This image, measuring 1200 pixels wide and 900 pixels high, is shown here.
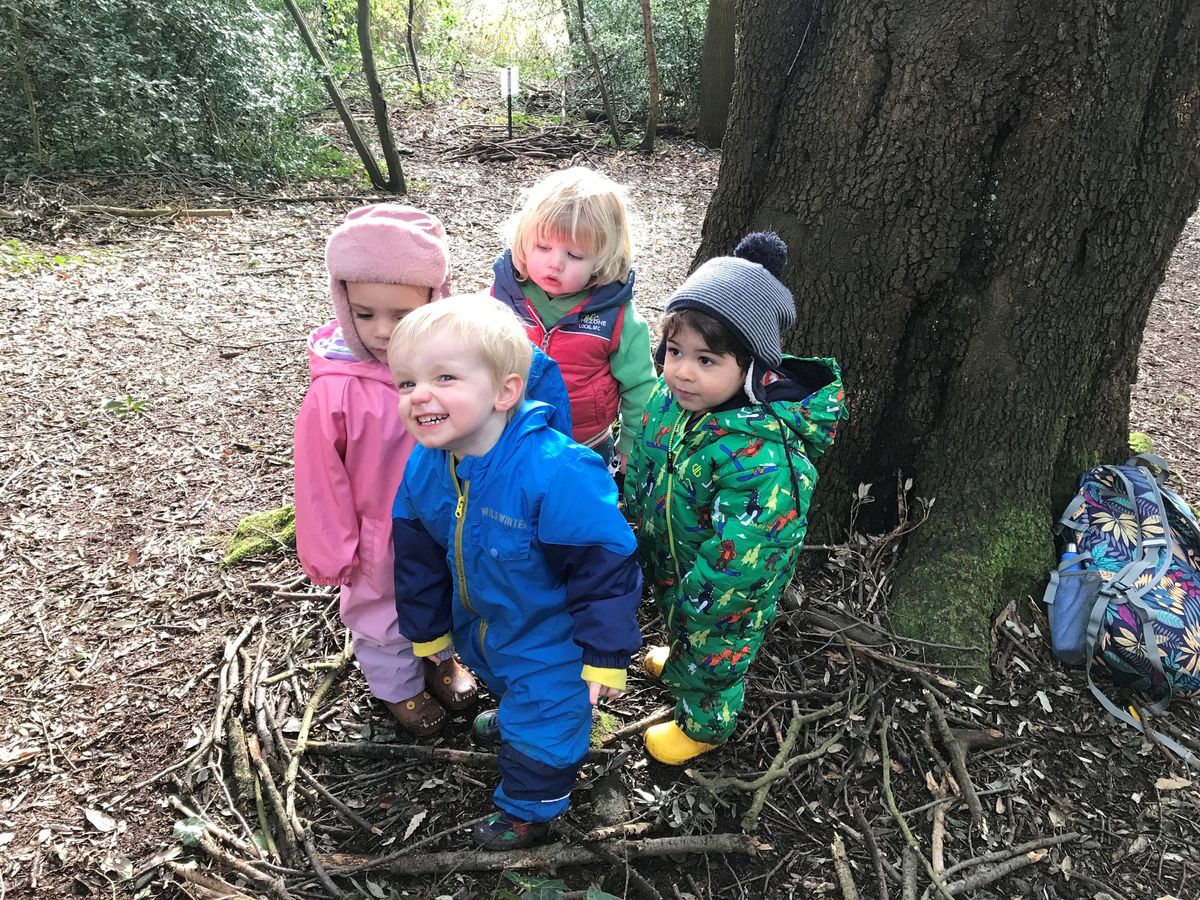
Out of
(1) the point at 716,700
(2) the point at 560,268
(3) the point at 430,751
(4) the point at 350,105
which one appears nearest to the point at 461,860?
(3) the point at 430,751

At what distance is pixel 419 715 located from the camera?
2754mm

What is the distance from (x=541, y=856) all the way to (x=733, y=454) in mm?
1344

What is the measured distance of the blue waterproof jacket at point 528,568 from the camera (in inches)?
81.6

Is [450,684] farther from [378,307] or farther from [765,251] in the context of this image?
[765,251]

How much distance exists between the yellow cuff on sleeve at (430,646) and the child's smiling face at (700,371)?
3.64 ft

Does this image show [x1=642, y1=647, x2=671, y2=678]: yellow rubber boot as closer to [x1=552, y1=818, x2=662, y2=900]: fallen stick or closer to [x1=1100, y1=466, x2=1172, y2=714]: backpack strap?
[x1=552, y1=818, x2=662, y2=900]: fallen stick

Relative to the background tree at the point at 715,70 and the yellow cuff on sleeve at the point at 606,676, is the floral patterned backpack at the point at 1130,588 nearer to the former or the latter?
the yellow cuff on sleeve at the point at 606,676

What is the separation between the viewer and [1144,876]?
238 cm

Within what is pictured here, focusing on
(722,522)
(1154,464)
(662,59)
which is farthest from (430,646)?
(662,59)

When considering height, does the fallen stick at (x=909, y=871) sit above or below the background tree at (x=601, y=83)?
below

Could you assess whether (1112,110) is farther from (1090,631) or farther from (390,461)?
(390,461)

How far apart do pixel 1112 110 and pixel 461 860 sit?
330cm

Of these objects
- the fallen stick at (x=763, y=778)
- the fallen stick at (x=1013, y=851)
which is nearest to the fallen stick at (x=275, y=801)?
the fallen stick at (x=763, y=778)

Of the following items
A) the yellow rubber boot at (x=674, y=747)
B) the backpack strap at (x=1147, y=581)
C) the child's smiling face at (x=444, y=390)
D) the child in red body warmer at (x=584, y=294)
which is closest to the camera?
the child's smiling face at (x=444, y=390)
